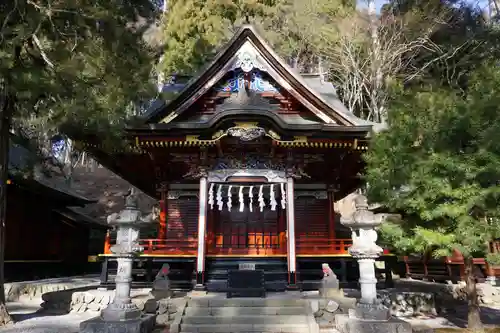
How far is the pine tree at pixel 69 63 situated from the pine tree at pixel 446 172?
7.00 meters

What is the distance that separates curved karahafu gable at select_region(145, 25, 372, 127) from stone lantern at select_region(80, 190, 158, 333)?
5867 millimetres

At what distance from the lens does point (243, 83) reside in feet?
49.4

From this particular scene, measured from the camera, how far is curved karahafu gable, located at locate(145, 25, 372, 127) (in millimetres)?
14586

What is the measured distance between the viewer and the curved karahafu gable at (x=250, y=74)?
14.6 m

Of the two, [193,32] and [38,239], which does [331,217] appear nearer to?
[38,239]

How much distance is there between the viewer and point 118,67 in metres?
10.5

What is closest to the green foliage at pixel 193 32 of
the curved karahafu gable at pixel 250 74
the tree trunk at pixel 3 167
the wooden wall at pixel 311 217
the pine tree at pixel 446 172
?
the curved karahafu gable at pixel 250 74

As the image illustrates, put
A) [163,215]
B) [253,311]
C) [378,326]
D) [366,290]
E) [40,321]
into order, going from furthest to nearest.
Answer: [163,215]
[40,321]
[253,311]
[366,290]
[378,326]

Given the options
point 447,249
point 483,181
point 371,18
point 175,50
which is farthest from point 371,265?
point 371,18

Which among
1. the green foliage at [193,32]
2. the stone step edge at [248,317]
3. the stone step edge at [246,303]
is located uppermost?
the green foliage at [193,32]

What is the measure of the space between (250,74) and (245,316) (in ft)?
30.7

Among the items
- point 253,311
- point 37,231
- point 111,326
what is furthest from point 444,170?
point 37,231

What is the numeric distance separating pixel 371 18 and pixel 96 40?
23988mm

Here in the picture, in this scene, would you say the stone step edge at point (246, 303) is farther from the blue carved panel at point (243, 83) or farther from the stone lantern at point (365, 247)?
the blue carved panel at point (243, 83)
